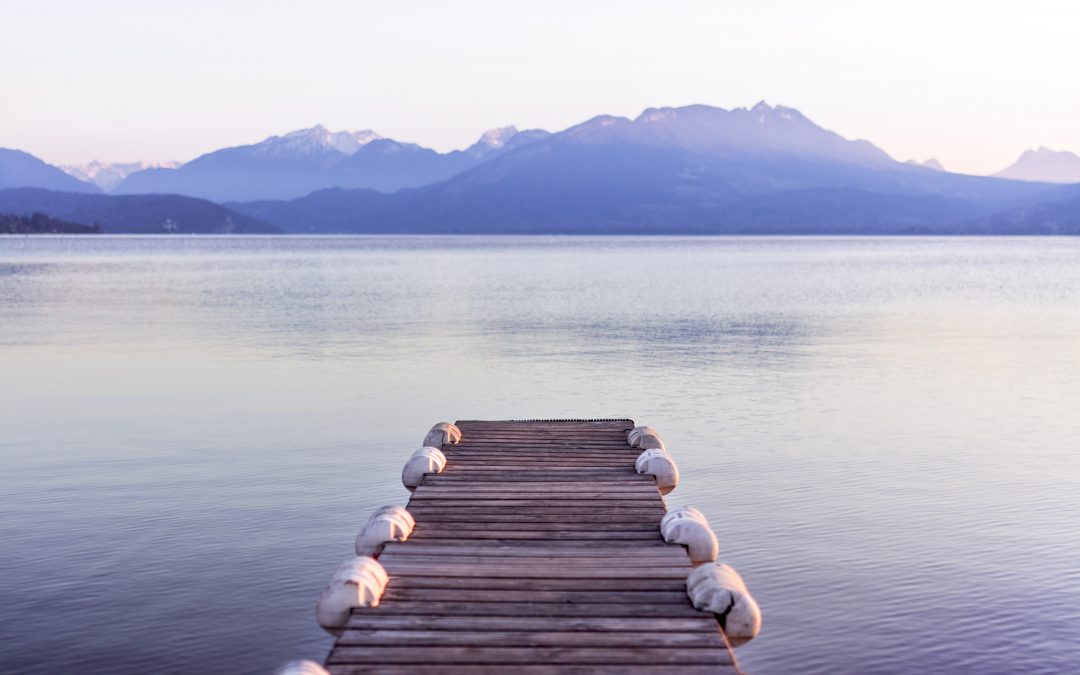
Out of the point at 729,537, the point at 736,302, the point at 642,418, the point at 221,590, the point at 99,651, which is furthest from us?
the point at 736,302

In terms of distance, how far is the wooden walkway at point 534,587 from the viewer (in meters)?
9.20

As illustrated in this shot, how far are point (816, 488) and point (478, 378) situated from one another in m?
15.5

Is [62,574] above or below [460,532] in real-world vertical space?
below

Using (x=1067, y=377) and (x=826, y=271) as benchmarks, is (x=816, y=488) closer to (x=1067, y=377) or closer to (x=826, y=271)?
(x=1067, y=377)

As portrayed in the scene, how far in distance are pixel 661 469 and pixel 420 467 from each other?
136 inches

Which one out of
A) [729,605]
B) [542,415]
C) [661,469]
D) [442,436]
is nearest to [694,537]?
[729,605]

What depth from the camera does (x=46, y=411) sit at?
27.2 metres

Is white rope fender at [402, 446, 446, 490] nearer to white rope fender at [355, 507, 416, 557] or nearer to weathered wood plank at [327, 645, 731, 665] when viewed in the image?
white rope fender at [355, 507, 416, 557]

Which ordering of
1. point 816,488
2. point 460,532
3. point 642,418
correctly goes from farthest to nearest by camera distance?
point 642,418, point 816,488, point 460,532

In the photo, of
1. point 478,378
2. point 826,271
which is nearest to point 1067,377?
point 478,378

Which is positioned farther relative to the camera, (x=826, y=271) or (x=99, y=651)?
(x=826, y=271)

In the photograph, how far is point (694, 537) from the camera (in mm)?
12414

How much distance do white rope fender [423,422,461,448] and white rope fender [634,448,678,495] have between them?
3654 mm

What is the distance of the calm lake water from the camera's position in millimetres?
13062
